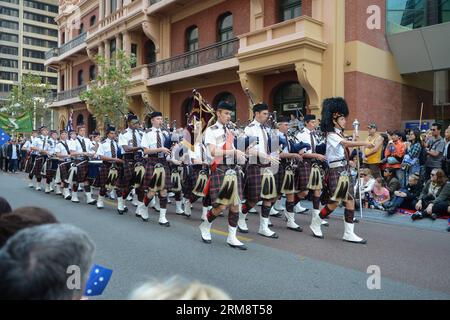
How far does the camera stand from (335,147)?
6.74 meters

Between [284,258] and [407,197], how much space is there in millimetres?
5017

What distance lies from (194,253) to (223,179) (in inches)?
47.5

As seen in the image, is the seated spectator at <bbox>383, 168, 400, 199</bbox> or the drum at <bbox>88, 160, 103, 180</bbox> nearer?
the seated spectator at <bbox>383, 168, 400, 199</bbox>

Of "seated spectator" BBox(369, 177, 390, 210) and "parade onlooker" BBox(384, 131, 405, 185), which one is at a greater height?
"parade onlooker" BBox(384, 131, 405, 185)

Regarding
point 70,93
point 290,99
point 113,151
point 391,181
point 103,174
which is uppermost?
point 70,93

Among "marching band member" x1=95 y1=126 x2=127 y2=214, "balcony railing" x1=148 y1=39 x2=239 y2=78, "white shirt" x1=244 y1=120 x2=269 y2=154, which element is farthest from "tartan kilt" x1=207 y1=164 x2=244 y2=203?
"balcony railing" x1=148 y1=39 x2=239 y2=78

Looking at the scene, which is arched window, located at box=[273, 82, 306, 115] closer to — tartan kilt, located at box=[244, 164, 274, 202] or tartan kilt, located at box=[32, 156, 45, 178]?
tartan kilt, located at box=[32, 156, 45, 178]

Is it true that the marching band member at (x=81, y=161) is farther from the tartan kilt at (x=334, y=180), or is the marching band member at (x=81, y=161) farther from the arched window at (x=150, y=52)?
the arched window at (x=150, y=52)

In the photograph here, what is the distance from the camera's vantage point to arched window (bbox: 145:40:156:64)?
23.7 m

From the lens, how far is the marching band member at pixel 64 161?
12.1 meters

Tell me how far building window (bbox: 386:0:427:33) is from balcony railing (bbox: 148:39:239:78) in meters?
6.01

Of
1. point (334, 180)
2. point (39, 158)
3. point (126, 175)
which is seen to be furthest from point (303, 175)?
point (39, 158)

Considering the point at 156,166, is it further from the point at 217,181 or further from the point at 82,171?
the point at 82,171
